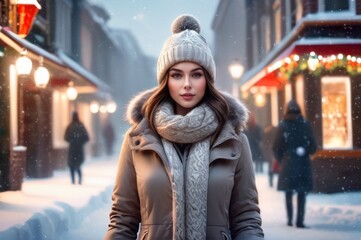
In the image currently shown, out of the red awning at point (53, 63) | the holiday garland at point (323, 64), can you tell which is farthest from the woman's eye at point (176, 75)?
the holiday garland at point (323, 64)

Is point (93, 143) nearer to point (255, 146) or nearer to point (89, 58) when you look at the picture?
point (89, 58)

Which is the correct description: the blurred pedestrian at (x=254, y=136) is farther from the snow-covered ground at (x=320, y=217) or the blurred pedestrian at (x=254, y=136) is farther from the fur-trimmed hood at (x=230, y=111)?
the fur-trimmed hood at (x=230, y=111)

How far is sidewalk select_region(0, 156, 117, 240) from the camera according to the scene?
690 cm

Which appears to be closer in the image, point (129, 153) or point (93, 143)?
point (129, 153)

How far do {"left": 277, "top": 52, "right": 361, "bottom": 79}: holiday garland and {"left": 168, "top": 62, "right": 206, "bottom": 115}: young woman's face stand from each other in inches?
362

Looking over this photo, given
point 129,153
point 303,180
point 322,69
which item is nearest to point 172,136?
point 129,153

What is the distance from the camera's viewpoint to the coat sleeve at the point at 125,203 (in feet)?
8.71

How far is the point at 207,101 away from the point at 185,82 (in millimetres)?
189

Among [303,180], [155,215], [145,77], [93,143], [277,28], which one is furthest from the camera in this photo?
[145,77]

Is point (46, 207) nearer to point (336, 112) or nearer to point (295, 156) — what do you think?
point (295, 156)

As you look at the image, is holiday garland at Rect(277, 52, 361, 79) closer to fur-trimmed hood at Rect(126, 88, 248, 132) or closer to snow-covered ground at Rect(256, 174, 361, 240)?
snow-covered ground at Rect(256, 174, 361, 240)

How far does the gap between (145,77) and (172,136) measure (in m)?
62.3

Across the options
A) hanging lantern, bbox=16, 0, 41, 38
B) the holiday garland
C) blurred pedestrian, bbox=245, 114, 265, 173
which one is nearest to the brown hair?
hanging lantern, bbox=16, 0, 41, 38

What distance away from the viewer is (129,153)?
2691 mm
